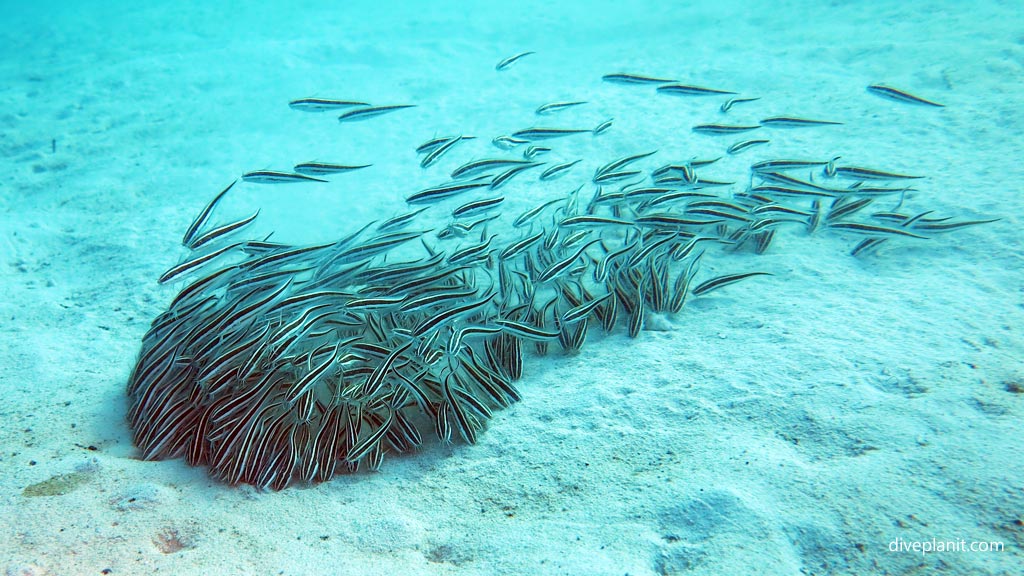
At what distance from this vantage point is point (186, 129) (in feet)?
40.0

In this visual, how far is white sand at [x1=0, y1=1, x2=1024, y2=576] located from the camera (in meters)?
2.55

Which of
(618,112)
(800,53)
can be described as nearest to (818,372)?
(618,112)

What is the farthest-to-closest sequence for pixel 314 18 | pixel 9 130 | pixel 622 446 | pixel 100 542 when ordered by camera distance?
pixel 314 18 < pixel 9 130 < pixel 622 446 < pixel 100 542

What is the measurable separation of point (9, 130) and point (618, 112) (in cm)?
1412

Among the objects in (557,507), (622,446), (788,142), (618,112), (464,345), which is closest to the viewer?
(557,507)

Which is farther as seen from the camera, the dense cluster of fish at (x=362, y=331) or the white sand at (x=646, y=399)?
the dense cluster of fish at (x=362, y=331)

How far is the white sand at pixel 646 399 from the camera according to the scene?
2.55m

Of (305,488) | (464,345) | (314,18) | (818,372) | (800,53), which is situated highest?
(314,18)

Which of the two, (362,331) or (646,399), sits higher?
(362,331)

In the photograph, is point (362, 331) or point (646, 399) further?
point (362, 331)

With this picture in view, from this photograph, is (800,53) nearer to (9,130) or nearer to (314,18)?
Answer: (9,130)

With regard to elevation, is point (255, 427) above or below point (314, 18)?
below

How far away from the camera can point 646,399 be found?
11.9ft

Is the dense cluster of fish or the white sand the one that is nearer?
the white sand
